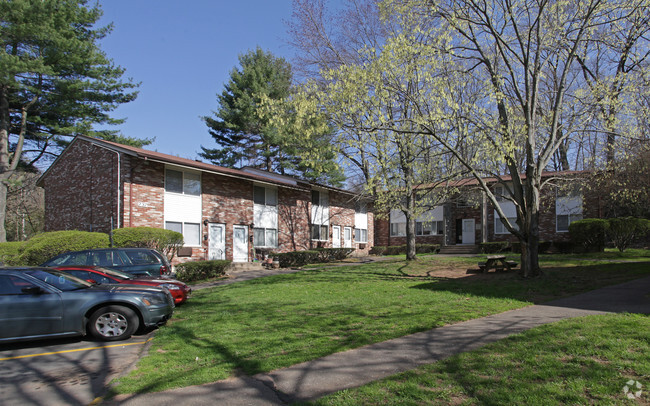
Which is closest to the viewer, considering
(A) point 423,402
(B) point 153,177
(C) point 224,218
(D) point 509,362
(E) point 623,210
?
(A) point 423,402

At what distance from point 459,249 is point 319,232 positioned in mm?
10791

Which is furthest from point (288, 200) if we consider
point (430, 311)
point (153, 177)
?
point (430, 311)

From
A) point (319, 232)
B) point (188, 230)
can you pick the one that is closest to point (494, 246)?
point (319, 232)

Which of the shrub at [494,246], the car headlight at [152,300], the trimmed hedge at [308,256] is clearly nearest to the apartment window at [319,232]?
the trimmed hedge at [308,256]

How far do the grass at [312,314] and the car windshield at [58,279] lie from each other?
1789 mm

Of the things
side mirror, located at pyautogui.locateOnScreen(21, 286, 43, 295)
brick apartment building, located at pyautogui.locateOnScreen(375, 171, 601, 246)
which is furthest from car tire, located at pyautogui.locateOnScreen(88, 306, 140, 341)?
A: brick apartment building, located at pyautogui.locateOnScreen(375, 171, 601, 246)

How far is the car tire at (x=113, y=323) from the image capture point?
7.54 m

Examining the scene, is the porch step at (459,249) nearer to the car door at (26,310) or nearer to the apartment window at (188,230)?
the apartment window at (188,230)

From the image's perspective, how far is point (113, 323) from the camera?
768cm

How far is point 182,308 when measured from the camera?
35.7 feet

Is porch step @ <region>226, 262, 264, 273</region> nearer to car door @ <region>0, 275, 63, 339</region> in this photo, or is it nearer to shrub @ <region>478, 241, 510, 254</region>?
car door @ <region>0, 275, 63, 339</region>

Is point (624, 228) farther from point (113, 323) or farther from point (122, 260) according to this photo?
point (113, 323)

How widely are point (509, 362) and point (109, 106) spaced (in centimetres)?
3036

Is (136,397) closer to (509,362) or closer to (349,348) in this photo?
(349,348)
